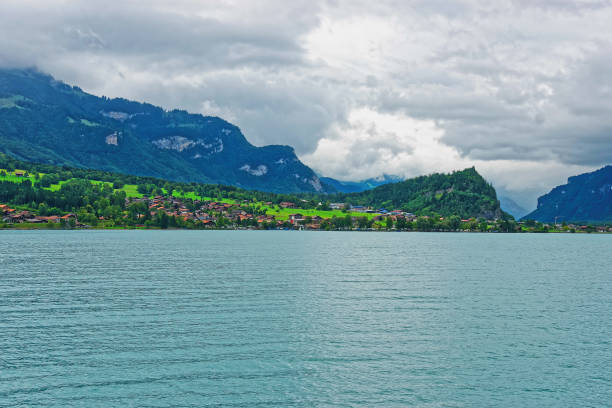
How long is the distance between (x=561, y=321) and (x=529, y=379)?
23.4 m

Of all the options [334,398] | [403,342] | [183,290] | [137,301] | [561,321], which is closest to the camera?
[334,398]

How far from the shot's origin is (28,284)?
7688 cm

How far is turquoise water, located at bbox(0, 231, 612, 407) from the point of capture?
33719 millimetres

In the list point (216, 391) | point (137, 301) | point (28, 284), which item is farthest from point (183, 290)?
point (216, 391)

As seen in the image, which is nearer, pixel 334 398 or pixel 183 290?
pixel 334 398

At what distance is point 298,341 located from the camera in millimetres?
46188

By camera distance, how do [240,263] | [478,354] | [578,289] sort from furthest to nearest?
[240,263] → [578,289] → [478,354]

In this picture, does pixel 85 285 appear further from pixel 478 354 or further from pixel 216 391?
pixel 478 354

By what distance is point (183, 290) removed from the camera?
73875 mm

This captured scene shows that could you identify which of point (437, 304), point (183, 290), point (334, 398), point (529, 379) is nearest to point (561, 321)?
point (437, 304)

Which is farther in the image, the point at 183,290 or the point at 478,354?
the point at 183,290

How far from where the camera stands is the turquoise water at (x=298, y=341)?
111ft

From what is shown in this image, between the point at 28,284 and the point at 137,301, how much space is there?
24.8m

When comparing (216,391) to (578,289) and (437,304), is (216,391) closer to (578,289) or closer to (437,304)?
(437,304)
